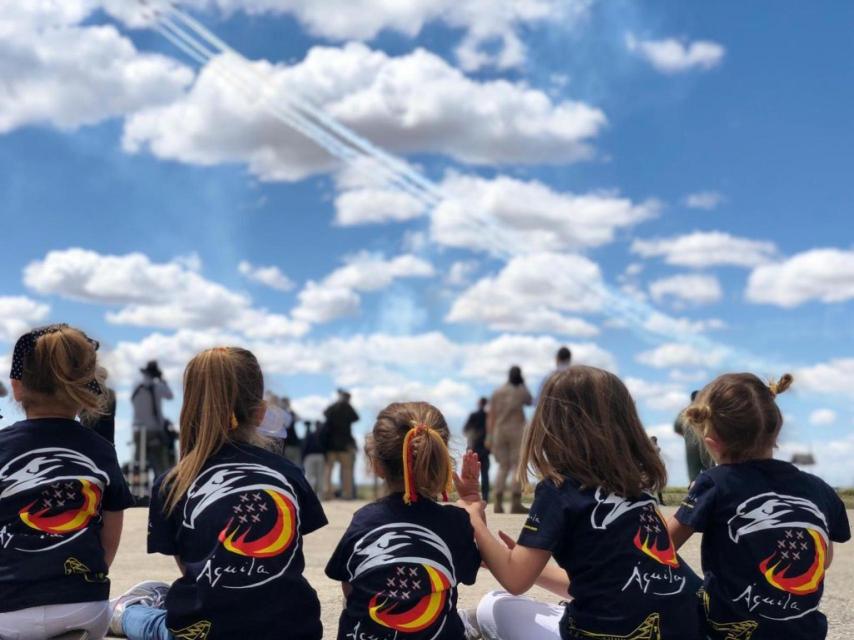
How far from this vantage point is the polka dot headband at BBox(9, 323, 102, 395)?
4191mm

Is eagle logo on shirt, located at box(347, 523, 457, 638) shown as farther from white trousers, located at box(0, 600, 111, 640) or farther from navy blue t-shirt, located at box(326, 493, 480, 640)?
white trousers, located at box(0, 600, 111, 640)

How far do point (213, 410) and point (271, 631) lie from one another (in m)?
0.85

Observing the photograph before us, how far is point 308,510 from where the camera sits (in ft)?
12.8

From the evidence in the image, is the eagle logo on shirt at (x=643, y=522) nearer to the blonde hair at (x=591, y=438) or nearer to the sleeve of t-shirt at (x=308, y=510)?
the blonde hair at (x=591, y=438)

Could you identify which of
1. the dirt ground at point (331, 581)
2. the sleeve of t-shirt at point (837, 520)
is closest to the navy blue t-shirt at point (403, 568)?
the dirt ground at point (331, 581)

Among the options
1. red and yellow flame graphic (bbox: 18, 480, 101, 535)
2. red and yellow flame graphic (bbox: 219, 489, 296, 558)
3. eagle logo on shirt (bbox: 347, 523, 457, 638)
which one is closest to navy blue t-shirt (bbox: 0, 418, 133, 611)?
red and yellow flame graphic (bbox: 18, 480, 101, 535)

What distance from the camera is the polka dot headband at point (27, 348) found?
4191mm

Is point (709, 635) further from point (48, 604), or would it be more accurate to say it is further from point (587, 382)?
point (48, 604)

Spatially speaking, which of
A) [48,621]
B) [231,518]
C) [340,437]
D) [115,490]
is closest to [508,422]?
[340,437]

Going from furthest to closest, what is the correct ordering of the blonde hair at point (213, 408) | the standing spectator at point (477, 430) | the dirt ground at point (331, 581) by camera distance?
1. the standing spectator at point (477, 430)
2. the dirt ground at point (331, 581)
3. the blonde hair at point (213, 408)

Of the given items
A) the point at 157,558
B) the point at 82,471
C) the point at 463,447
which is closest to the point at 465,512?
Result: the point at 463,447

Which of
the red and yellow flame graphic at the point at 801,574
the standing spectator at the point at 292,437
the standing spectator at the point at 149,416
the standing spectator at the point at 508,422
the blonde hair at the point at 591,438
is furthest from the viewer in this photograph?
the standing spectator at the point at 292,437

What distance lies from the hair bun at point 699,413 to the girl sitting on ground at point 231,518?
156 centimetres

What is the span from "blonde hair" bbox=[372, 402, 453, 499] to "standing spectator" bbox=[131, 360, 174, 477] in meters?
10.5
